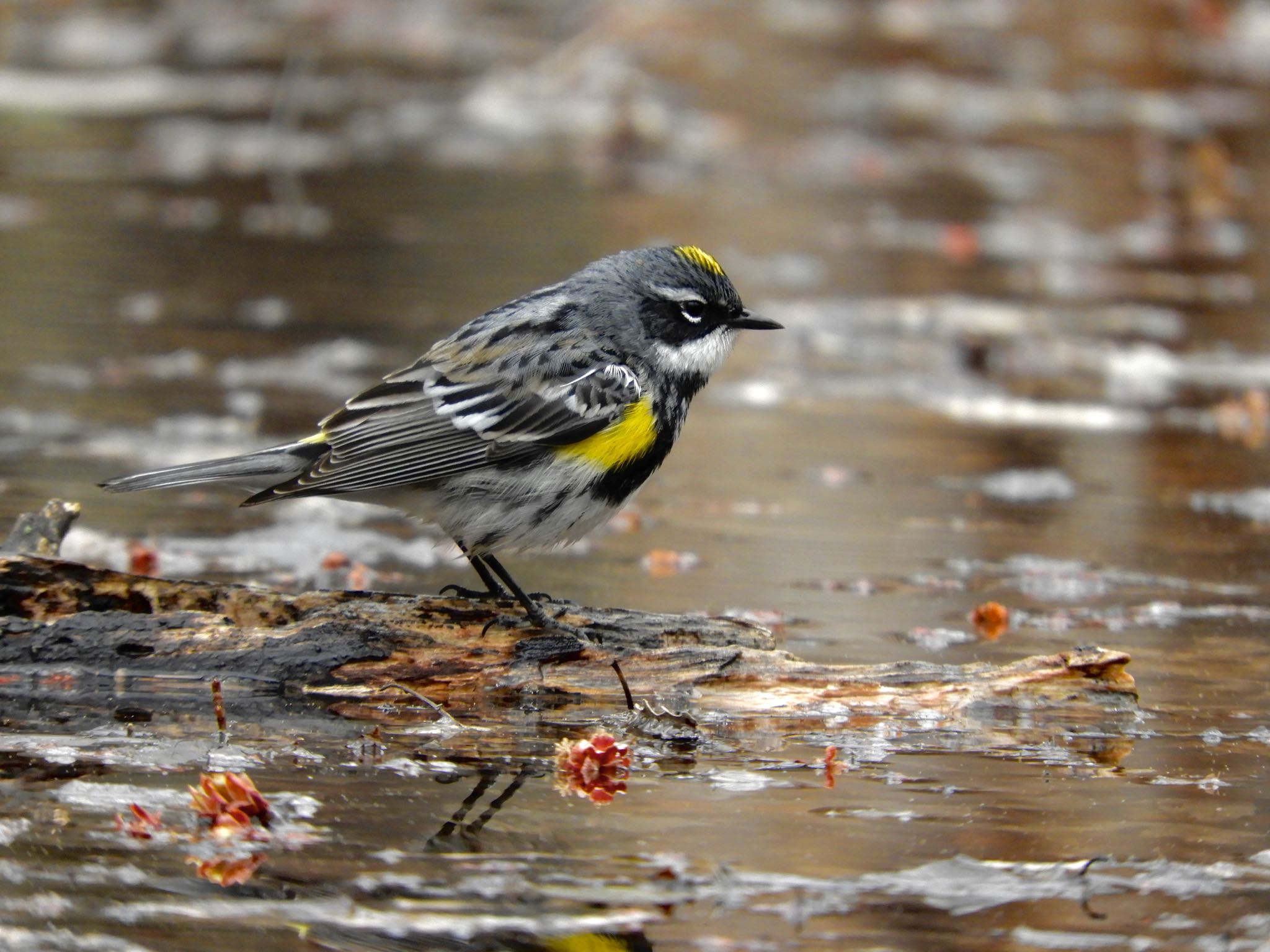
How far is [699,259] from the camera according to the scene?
19.6 ft

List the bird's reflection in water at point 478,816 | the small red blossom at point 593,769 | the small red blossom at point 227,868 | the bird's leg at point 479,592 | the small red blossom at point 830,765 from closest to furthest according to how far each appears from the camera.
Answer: the small red blossom at point 227,868 < the bird's reflection in water at point 478,816 < the small red blossom at point 593,769 < the small red blossom at point 830,765 < the bird's leg at point 479,592

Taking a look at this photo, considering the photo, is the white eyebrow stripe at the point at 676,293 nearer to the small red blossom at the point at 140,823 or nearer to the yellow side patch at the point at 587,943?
the small red blossom at the point at 140,823

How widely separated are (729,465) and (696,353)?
2427 mm

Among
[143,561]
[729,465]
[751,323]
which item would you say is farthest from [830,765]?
[729,465]

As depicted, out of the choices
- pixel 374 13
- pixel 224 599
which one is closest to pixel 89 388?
pixel 224 599

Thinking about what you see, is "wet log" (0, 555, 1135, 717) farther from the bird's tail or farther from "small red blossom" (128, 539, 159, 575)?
"small red blossom" (128, 539, 159, 575)

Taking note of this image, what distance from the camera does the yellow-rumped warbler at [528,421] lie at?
17.4 feet

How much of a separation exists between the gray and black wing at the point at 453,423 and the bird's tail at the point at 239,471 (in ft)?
0.20

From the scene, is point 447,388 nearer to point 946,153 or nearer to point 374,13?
point 946,153

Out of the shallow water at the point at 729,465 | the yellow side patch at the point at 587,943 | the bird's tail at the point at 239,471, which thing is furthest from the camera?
the bird's tail at the point at 239,471

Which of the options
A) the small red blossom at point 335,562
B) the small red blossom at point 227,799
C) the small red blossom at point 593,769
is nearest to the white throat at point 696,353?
the small red blossom at point 335,562

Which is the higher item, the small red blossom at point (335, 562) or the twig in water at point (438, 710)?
→ the small red blossom at point (335, 562)

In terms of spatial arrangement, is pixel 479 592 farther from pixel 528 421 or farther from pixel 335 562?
pixel 335 562

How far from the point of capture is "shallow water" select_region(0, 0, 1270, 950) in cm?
370
